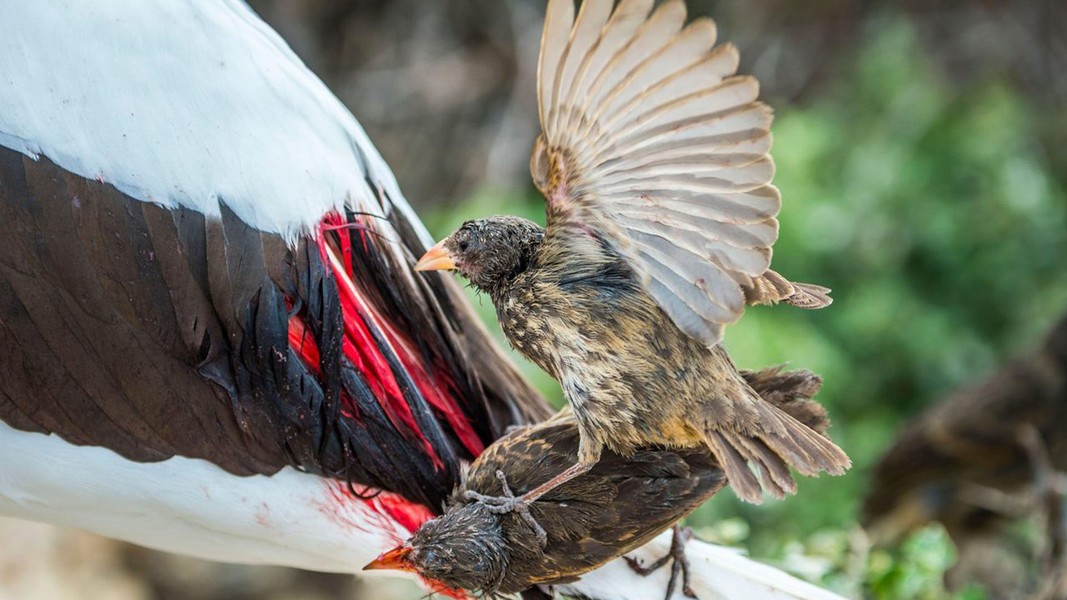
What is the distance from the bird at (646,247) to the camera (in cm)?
98

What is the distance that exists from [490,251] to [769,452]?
344 millimetres

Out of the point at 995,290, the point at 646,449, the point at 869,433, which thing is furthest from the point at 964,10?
the point at 646,449

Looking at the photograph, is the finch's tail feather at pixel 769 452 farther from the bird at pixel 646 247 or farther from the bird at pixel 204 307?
the bird at pixel 204 307

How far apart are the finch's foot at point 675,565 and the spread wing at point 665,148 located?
1.32 ft

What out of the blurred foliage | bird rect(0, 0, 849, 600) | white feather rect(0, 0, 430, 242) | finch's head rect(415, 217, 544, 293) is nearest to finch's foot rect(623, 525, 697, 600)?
bird rect(0, 0, 849, 600)

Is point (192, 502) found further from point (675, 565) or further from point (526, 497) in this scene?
point (675, 565)

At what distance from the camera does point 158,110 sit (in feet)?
3.95

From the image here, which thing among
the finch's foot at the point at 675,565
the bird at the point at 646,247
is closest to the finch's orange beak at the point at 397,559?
the bird at the point at 646,247

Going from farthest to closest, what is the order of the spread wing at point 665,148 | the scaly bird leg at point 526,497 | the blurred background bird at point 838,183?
1. the blurred background bird at point 838,183
2. the scaly bird leg at point 526,497
3. the spread wing at point 665,148

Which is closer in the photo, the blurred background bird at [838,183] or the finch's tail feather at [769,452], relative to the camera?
the finch's tail feather at [769,452]

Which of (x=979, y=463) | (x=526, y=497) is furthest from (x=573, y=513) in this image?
(x=979, y=463)

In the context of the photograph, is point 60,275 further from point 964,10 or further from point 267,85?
point 964,10

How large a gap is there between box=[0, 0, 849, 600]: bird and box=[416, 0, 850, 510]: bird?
0.16 m

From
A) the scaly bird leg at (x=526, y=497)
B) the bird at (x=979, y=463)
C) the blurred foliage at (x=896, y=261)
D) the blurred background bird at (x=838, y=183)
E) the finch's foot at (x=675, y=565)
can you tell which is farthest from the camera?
the blurred foliage at (x=896, y=261)
